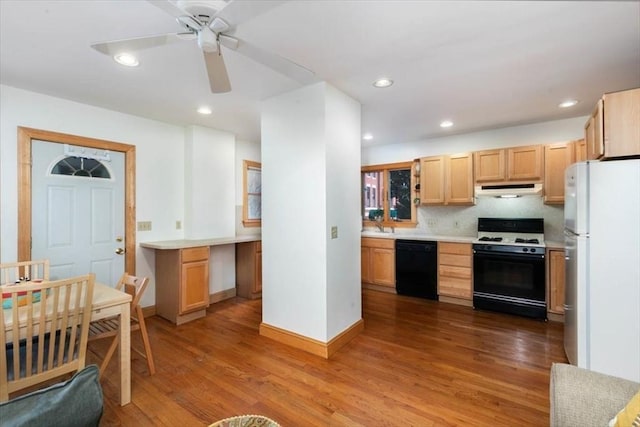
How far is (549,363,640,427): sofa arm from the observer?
3.44 ft

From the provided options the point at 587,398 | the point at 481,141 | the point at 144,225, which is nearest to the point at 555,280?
the point at 481,141

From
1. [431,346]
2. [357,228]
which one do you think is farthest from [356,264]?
[431,346]

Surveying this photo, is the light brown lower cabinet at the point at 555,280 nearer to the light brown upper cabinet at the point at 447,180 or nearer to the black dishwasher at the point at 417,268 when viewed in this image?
the light brown upper cabinet at the point at 447,180

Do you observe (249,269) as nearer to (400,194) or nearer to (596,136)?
(400,194)

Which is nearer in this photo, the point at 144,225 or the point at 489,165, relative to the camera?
the point at 144,225

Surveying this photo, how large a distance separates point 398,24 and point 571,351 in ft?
9.22

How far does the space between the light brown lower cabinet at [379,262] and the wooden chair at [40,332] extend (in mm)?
3708

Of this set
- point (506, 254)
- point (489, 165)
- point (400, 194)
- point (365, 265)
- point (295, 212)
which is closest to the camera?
point (295, 212)

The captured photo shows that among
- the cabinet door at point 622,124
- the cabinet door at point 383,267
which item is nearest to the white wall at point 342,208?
the cabinet door at point 383,267

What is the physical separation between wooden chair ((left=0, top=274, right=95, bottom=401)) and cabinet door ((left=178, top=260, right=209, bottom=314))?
1486 millimetres

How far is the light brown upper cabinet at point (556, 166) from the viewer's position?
354 cm

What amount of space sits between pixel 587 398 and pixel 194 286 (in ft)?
11.6

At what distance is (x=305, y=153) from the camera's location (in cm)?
280

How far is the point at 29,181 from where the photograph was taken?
9.25 ft
